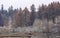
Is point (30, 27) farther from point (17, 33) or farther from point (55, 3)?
point (55, 3)

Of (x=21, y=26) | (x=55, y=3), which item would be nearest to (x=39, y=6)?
(x=55, y=3)

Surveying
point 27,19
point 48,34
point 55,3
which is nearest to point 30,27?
point 27,19

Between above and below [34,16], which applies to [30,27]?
below

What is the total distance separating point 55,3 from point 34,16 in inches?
33.1

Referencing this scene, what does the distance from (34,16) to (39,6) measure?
39 centimetres

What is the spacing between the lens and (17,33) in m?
5.71

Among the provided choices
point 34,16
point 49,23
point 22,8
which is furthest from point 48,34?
point 22,8

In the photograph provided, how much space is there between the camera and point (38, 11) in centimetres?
583

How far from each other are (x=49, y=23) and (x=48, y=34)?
1.22 ft

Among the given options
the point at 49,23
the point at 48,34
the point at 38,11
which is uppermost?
the point at 38,11

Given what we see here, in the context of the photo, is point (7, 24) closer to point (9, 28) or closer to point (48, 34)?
point (9, 28)

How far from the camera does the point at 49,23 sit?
5805 millimetres

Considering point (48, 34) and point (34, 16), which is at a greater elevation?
point (34, 16)

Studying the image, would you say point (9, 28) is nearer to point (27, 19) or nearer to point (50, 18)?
point (27, 19)
